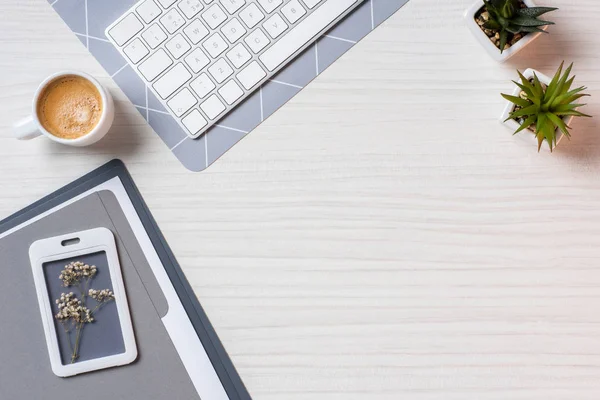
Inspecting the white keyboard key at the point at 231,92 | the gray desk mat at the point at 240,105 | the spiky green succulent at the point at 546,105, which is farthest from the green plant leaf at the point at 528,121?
the white keyboard key at the point at 231,92

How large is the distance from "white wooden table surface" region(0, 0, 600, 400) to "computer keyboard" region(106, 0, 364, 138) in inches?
1.9

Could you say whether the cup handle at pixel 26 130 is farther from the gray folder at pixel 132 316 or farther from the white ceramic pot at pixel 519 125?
the white ceramic pot at pixel 519 125

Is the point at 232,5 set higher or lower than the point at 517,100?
higher

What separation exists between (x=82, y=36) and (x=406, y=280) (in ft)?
1.60

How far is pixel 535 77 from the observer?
2.06 feet

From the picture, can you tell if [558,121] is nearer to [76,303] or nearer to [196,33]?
[196,33]

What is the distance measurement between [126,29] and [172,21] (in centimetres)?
6

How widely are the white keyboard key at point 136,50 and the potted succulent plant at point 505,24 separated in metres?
0.39

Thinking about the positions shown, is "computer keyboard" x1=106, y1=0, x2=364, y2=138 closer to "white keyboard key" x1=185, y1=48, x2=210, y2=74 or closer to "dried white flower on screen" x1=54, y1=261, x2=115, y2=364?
"white keyboard key" x1=185, y1=48, x2=210, y2=74

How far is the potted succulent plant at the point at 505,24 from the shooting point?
2.07 ft

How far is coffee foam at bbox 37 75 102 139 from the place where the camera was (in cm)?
66

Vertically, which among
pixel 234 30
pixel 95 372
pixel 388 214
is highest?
pixel 234 30

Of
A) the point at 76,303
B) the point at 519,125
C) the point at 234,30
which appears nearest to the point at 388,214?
the point at 519,125

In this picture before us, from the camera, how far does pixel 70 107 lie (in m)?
0.66
